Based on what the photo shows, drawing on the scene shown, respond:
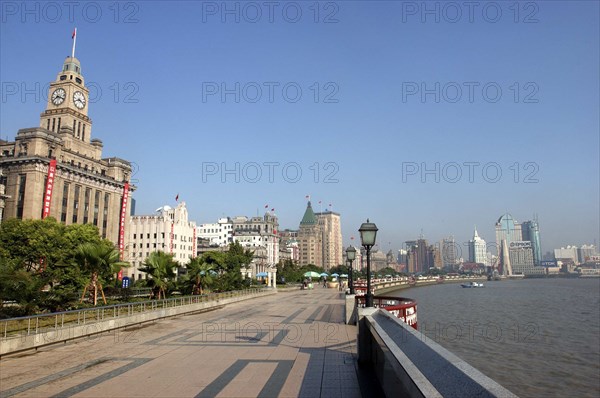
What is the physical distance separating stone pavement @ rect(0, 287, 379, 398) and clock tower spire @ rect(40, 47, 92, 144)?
82843 mm

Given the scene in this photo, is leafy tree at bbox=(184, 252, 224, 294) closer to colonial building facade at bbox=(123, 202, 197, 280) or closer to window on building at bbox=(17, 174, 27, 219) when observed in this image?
window on building at bbox=(17, 174, 27, 219)

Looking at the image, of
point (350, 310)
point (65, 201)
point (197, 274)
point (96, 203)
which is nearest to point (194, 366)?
point (350, 310)

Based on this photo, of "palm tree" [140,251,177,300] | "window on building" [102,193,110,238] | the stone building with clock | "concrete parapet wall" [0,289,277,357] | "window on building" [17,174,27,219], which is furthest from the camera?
"window on building" [102,193,110,238]

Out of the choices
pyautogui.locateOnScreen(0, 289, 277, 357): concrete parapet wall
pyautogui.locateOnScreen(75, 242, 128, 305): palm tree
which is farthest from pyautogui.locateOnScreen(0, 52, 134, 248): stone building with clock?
pyautogui.locateOnScreen(0, 289, 277, 357): concrete parapet wall

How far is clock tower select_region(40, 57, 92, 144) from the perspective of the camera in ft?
289

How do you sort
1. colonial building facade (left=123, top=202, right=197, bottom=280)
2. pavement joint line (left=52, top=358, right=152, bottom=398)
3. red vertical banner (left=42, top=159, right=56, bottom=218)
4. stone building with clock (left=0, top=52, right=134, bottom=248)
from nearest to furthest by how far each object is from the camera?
pavement joint line (left=52, top=358, right=152, bottom=398)
red vertical banner (left=42, top=159, right=56, bottom=218)
stone building with clock (left=0, top=52, right=134, bottom=248)
colonial building facade (left=123, top=202, right=197, bottom=280)

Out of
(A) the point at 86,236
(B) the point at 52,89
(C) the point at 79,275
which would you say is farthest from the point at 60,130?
(C) the point at 79,275

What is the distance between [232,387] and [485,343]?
2540 cm

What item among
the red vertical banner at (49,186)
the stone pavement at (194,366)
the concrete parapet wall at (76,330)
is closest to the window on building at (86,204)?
the red vertical banner at (49,186)

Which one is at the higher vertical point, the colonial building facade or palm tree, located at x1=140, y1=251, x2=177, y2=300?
the colonial building facade

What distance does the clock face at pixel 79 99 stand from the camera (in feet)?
298

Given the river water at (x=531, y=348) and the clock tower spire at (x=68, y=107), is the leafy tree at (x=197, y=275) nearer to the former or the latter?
the river water at (x=531, y=348)

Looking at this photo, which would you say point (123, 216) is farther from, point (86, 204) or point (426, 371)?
point (426, 371)

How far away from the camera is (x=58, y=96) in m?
89.9
